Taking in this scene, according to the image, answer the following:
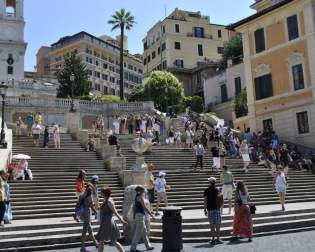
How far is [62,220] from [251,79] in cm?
2386

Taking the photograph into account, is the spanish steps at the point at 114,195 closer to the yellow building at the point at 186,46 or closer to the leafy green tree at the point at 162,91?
the leafy green tree at the point at 162,91

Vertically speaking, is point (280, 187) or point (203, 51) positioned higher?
point (203, 51)

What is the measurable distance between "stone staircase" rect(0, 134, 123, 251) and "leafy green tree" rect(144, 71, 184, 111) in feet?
86.7

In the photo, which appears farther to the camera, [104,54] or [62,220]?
[104,54]

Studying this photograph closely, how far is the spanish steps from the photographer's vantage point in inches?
529

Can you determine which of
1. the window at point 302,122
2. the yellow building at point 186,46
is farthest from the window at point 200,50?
the window at point 302,122

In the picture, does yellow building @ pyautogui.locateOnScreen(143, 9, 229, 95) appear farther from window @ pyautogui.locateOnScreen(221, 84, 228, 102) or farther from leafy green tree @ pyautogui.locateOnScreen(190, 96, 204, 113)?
window @ pyautogui.locateOnScreen(221, 84, 228, 102)

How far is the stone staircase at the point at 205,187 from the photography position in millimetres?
14320

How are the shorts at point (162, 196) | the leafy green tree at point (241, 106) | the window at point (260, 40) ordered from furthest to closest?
the leafy green tree at point (241, 106)
the window at point (260, 40)
the shorts at point (162, 196)

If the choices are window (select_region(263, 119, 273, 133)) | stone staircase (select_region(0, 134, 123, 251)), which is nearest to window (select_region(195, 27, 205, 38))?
window (select_region(263, 119, 273, 133))

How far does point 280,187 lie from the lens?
55.7ft

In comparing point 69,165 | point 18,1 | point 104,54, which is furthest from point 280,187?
point 104,54

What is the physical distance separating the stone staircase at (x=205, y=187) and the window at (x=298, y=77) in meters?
8.21

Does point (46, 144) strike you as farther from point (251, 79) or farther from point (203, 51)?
point (203, 51)
